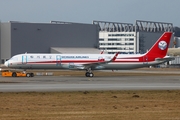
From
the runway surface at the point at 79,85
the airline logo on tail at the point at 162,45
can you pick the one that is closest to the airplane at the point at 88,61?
the airline logo on tail at the point at 162,45

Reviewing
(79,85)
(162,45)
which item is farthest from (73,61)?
(79,85)

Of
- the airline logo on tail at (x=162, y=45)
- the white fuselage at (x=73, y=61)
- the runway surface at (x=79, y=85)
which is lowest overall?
the runway surface at (x=79, y=85)

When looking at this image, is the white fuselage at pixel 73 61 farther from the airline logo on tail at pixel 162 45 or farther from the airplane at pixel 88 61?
the airline logo on tail at pixel 162 45

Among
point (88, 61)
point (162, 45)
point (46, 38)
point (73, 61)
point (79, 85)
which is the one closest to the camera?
point (79, 85)

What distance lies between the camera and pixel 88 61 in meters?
59.7

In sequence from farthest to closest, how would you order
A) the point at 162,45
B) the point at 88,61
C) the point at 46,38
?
the point at 46,38 → the point at 162,45 → the point at 88,61

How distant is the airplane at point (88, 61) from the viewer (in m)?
57.7

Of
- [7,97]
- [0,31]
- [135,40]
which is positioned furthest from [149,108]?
[135,40]

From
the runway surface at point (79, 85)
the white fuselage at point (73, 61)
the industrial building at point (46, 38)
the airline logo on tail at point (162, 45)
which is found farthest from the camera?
the industrial building at point (46, 38)

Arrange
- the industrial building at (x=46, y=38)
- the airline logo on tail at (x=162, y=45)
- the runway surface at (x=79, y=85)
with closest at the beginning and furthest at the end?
the runway surface at (x=79, y=85)
the airline logo on tail at (x=162, y=45)
the industrial building at (x=46, y=38)

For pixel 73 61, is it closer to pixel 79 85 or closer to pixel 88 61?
pixel 88 61

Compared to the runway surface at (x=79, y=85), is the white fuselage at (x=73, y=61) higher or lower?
higher

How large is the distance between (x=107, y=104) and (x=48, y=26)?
93.0 metres

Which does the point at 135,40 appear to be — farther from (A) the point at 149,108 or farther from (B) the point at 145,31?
(A) the point at 149,108
